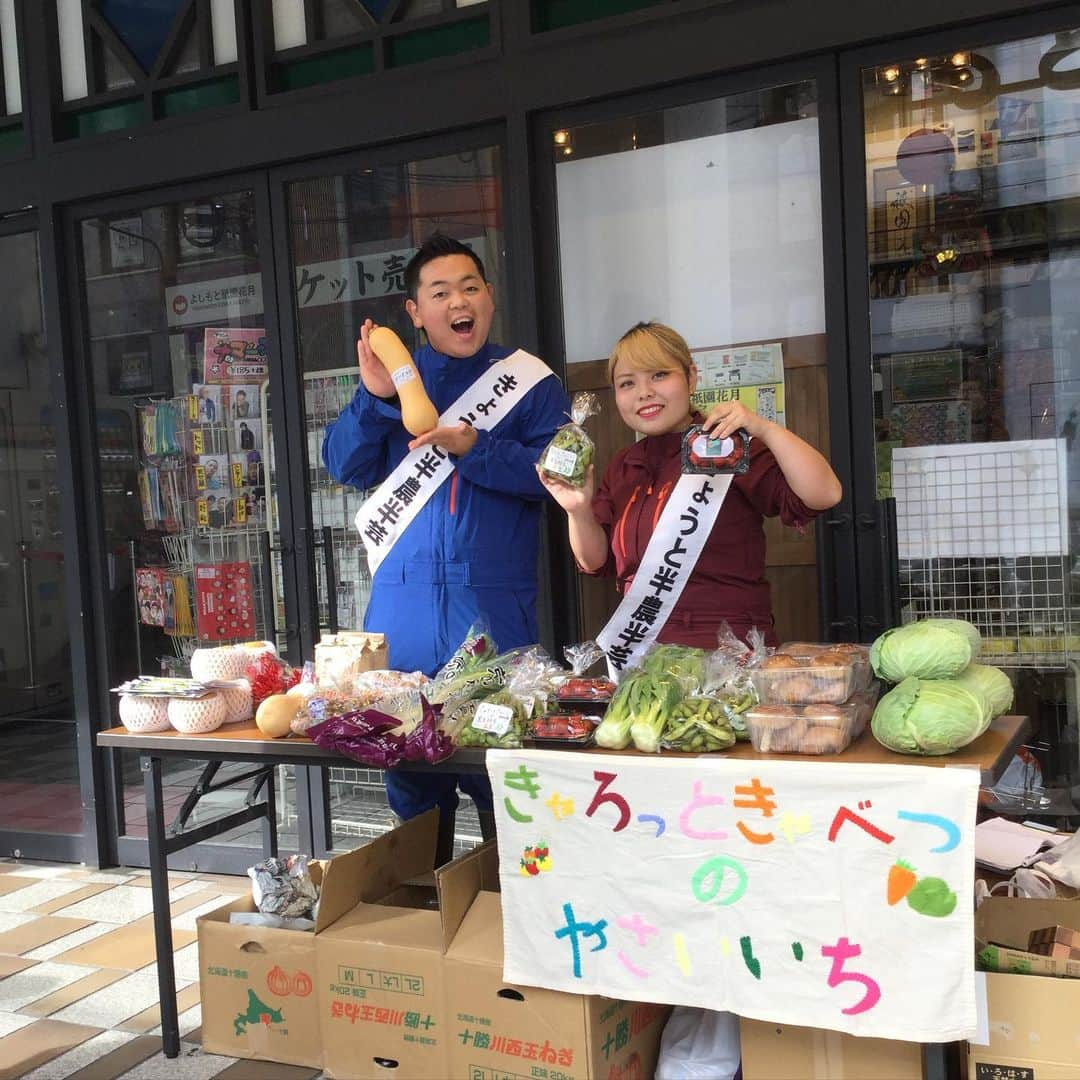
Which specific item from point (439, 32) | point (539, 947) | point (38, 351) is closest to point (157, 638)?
point (38, 351)

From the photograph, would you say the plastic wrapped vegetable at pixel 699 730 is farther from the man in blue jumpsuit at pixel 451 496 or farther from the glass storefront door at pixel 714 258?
the glass storefront door at pixel 714 258

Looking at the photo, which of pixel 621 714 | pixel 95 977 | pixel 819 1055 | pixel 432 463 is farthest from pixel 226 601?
pixel 819 1055

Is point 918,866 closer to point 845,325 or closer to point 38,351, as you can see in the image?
point 845,325

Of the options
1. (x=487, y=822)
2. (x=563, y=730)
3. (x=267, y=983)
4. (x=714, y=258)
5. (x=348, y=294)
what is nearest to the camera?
(x=563, y=730)

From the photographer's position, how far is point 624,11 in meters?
3.86

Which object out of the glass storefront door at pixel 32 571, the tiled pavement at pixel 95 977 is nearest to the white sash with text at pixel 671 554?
the tiled pavement at pixel 95 977

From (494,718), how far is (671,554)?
0.66 meters

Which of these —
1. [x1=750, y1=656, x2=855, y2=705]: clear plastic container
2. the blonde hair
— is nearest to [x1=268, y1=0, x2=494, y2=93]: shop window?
the blonde hair

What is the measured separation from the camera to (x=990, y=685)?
2.33m

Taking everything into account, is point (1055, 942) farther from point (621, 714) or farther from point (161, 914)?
point (161, 914)

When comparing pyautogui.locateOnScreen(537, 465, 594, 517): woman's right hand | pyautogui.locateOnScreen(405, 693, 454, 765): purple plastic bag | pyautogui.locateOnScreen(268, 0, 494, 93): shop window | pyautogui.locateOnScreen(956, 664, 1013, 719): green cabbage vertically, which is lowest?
pyautogui.locateOnScreen(405, 693, 454, 765): purple plastic bag

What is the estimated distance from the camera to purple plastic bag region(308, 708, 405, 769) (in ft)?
8.46

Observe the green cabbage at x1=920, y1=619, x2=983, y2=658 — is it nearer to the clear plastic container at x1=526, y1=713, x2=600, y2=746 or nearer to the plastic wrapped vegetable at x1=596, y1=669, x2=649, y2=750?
the plastic wrapped vegetable at x1=596, y1=669, x2=649, y2=750

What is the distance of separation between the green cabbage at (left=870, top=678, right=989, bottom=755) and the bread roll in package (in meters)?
1.30
